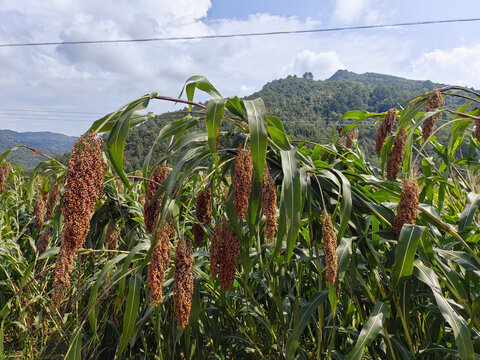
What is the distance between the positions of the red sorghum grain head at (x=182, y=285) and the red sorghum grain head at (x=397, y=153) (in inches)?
29.9

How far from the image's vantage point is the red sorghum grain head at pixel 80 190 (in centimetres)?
73

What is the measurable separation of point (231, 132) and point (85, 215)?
2.11ft

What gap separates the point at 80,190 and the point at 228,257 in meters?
0.40

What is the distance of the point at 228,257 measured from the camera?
0.89m

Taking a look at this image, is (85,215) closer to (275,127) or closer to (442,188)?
(275,127)

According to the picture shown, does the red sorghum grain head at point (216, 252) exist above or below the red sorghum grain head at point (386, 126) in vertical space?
below

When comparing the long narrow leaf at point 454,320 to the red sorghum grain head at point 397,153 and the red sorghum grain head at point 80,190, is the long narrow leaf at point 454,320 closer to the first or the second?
the red sorghum grain head at point 397,153

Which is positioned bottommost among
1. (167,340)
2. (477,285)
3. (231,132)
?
(167,340)

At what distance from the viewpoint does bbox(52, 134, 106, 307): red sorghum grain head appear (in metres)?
0.73

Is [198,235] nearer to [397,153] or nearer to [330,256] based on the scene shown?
[330,256]

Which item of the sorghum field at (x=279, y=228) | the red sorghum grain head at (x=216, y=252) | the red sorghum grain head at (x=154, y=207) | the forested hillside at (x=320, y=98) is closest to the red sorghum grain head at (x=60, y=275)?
the sorghum field at (x=279, y=228)

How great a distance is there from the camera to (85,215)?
744mm

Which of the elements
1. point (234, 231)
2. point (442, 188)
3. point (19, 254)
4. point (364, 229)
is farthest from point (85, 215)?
point (19, 254)

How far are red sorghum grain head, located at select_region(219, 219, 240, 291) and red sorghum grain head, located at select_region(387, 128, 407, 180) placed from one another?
2.01 ft
